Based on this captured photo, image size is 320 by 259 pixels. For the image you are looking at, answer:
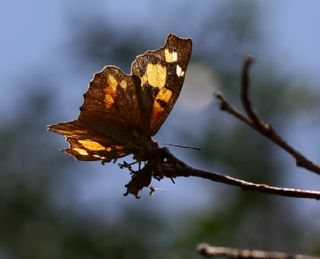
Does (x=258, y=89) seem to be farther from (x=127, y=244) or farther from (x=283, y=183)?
(x=127, y=244)

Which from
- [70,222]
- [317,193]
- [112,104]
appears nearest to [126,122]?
[112,104]

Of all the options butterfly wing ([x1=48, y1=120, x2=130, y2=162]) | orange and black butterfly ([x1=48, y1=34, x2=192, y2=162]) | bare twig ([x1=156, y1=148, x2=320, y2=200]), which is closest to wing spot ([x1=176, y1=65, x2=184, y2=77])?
orange and black butterfly ([x1=48, y1=34, x2=192, y2=162])

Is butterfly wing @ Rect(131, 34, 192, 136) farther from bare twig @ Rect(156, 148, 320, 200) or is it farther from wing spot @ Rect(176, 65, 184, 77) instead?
bare twig @ Rect(156, 148, 320, 200)

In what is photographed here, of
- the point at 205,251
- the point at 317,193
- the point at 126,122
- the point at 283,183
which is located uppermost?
the point at 283,183

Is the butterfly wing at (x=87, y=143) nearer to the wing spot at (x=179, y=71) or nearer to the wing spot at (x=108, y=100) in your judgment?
the wing spot at (x=108, y=100)

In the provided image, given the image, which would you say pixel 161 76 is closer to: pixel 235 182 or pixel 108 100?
pixel 108 100

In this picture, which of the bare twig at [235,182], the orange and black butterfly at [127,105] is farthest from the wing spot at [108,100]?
the bare twig at [235,182]

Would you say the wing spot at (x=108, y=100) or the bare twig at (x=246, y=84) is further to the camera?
the wing spot at (x=108, y=100)

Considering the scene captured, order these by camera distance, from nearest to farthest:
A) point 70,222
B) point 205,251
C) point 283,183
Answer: point 205,251, point 283,183, point 70,222
